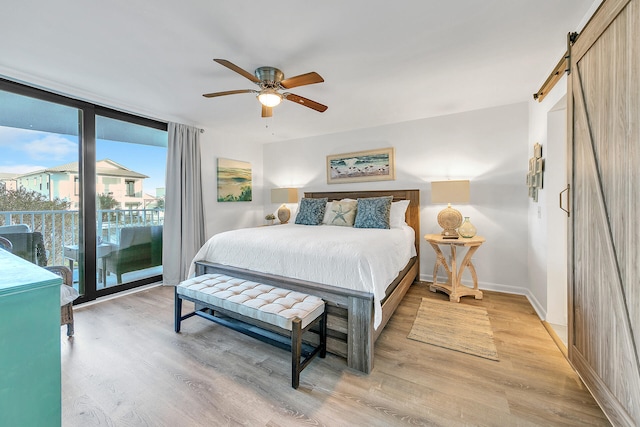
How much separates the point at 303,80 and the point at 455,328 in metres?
2.61

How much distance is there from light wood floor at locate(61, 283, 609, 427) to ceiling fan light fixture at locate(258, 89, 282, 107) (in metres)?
2.21

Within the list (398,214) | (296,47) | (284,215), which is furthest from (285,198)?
(296,47)

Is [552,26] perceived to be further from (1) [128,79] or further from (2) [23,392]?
(1) [128,79]

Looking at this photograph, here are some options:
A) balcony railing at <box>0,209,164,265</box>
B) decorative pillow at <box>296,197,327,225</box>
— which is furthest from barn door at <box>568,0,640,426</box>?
balcony railing at <box>0,209,164,265</box>

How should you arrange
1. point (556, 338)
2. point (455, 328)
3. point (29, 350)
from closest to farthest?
point (29, 350) → point (556, 338) → point (455, 328)

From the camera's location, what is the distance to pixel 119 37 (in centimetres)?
195

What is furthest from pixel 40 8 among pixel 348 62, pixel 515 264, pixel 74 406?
pixel 515 264

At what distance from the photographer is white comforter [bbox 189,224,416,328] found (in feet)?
6.35

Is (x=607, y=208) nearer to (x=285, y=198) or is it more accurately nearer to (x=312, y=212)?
(x=312, y=212)

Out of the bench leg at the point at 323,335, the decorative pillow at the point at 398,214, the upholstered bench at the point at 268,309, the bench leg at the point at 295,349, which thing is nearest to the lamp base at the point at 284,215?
the decorative pillow at the point at 398,214

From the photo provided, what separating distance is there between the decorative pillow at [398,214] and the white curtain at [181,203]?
9.61 ft

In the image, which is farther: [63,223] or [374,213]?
[374,213]

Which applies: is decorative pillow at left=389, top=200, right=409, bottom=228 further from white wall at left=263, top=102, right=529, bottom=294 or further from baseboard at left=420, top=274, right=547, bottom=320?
baseboard at left=420, top=274, right=547, bottom=320

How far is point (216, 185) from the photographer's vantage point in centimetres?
450
